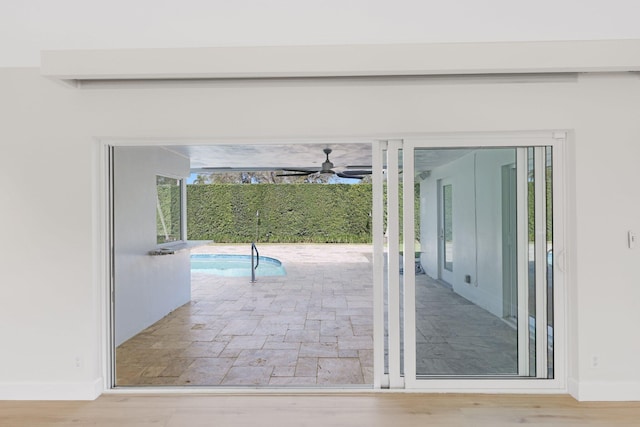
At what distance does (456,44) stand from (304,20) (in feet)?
3.43

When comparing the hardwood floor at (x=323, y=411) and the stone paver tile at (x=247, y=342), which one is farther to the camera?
the stone paver tile at (x=247, y=342)

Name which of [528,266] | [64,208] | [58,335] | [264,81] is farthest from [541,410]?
[64,208]

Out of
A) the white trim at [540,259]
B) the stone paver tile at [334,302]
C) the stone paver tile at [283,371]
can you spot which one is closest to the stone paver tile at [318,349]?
the stone paver tile at [283,371]

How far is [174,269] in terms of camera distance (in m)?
6.05

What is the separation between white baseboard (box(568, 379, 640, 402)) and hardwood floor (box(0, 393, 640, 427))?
5 cm

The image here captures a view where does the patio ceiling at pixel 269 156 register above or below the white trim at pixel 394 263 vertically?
above

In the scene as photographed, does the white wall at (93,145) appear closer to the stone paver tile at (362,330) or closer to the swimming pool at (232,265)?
the stone paver tile at (362,330)

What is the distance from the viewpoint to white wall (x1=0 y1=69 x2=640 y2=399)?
3.02 meters

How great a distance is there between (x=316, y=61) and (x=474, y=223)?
1.78 meters

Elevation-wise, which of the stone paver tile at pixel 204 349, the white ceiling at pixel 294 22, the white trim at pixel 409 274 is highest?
the white ceiling at pixel 294 22

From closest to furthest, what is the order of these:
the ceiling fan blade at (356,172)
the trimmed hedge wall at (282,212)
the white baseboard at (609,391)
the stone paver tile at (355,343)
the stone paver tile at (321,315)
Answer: the white baseboard at (609,391) → the stone paver tile at (355,343) → the stone paver tile at (321,315) → the ceiling fan blade at (356,172) → the trimmed hedge wall at (282,212)

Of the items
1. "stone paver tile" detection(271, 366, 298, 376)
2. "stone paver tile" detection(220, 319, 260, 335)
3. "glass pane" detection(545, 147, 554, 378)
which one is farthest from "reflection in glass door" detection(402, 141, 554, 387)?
"stone paver tile" detection(220, 319, 260, 335)

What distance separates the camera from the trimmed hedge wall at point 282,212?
541 inches

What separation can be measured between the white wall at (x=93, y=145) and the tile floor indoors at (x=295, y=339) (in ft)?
2.16
